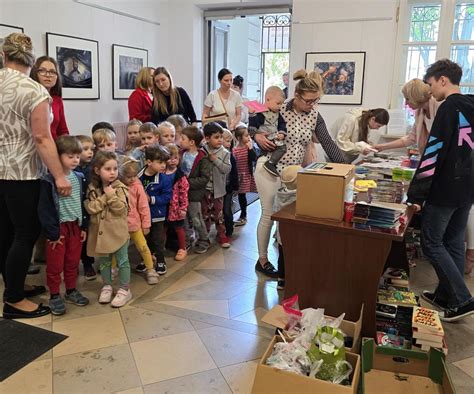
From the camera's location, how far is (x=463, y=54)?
483 centimetres

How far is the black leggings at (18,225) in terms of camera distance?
234 cm

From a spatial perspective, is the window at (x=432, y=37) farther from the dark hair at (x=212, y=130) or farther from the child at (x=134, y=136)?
the child at (x=134, y=136)

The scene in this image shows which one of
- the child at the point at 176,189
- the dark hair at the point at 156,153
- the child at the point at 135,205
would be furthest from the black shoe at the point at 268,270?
the dark hair at the point at 156,153

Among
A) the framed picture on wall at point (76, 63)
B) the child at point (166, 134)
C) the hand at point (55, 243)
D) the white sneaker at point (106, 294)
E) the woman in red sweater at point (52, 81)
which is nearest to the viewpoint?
the hand at point (55, 243)

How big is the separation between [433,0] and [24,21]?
415cm

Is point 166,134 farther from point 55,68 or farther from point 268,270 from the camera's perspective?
point 268,270

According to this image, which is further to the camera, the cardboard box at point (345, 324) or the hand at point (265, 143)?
the hand at point (265, 143)

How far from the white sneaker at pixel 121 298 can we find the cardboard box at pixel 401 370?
146 cm

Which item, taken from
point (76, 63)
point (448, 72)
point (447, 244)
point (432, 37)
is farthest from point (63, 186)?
point (432, 37)

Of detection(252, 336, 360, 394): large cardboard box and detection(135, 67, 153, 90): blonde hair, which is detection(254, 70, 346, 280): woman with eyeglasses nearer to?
detection(252, 336, 360, 394): large cardboard box

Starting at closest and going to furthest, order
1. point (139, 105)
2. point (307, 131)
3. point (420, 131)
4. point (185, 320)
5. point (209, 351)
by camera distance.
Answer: point (209, 351)
point (185, 320)
point (307, 131)
point (420, 131)
point (139, 105)

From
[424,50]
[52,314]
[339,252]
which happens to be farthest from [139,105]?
[424,50]

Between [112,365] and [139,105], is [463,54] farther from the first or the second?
[112,365]

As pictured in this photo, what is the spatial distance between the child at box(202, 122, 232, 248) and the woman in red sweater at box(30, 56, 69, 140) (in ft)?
3.52
